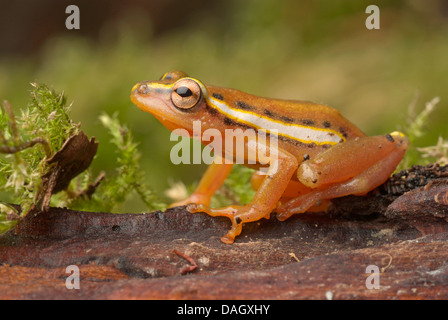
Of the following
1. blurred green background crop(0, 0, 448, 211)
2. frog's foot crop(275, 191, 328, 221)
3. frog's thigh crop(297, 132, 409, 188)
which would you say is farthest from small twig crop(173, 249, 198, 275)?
blurred green background crop(0, 0, 448, 211)

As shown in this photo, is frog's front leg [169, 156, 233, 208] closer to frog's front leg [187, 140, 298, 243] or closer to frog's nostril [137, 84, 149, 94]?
frog's front leg [187, 140, 298, 243]

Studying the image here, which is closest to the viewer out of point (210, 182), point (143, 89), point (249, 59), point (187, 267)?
point (187, 267)

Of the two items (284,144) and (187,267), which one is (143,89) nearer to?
(284,144)

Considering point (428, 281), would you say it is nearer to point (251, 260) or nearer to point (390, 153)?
point (251, 260)

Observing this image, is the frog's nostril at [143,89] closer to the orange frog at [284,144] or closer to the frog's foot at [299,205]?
the orange frog at [284,144]

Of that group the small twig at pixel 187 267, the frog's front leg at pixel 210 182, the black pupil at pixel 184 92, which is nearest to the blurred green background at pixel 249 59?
the frog's front leg at pixel 210 182

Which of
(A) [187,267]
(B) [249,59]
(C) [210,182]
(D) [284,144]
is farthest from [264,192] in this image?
(B) [249,59]
